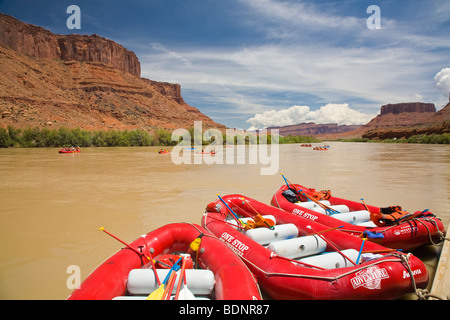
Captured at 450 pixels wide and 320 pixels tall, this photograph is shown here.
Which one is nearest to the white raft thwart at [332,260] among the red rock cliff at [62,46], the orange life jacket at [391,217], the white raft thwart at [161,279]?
the white raft thwart at [161,279]

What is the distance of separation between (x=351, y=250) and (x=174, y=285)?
8.39 feet

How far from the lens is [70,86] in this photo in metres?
74.1

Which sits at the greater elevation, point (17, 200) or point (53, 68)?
point (53, 68)

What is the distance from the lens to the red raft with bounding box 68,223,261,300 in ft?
9.45

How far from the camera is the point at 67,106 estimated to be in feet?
199

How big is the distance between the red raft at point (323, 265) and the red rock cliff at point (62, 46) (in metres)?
89.1

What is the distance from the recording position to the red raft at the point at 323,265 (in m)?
3.11

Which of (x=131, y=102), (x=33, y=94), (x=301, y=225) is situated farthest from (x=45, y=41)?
(x=301, y=225)

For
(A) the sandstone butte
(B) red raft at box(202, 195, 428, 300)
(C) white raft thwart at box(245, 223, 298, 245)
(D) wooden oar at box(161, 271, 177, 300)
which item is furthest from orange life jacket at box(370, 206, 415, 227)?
(A) the sandstone butte

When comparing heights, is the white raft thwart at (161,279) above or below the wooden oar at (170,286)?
below

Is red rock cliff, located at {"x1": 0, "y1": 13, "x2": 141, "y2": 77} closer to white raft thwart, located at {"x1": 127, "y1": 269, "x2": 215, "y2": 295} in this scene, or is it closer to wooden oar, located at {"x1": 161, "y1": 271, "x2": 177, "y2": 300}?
white raft thwart, located at {"x1": 127, "y1": 269, "x2": 215, "y2": 295}

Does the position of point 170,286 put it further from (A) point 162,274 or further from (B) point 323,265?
(B) point 323,265

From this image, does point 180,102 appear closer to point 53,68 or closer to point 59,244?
point 53,68

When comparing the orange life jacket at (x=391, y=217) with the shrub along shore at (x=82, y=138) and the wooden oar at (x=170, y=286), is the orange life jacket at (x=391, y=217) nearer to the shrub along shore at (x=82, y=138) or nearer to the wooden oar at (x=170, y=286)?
the wooden oar at (x=170, y=286)
